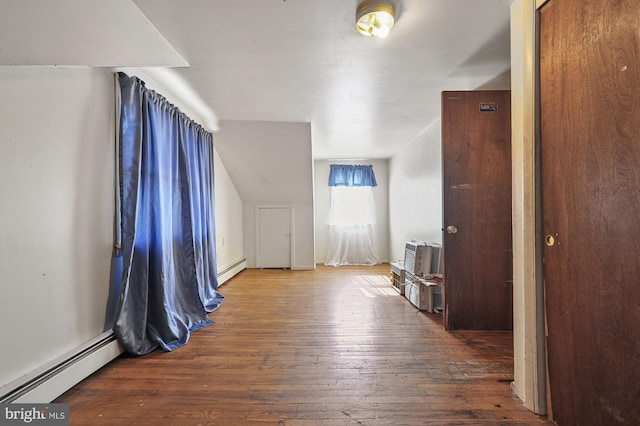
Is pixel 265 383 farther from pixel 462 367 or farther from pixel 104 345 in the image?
pixel 462 367

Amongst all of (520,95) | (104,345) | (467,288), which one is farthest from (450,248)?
(104,345)

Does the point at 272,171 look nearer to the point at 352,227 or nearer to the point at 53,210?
the point at 352,227

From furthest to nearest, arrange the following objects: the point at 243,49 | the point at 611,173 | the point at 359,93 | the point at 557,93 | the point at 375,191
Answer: the point at 375,191 → the point at 359,93 → the point at 243,49 → the point at 557,93 → the point at 611,173

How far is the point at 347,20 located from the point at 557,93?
1.12 meters

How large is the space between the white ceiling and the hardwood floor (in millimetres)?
1736

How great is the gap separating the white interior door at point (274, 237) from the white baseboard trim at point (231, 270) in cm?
31

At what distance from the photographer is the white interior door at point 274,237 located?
4707mm

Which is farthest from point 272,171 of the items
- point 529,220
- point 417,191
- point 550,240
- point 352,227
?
point 550,240

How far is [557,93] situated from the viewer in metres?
1.13

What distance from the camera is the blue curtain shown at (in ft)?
5.81

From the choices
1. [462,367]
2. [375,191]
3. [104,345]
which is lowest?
[462,367]

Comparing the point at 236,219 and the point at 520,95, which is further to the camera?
the point at 236,219

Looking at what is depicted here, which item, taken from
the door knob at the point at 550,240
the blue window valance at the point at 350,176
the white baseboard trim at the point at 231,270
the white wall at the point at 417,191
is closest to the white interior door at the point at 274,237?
the white baseboard trim at the point at 231,270

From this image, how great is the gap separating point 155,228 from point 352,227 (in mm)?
3817
